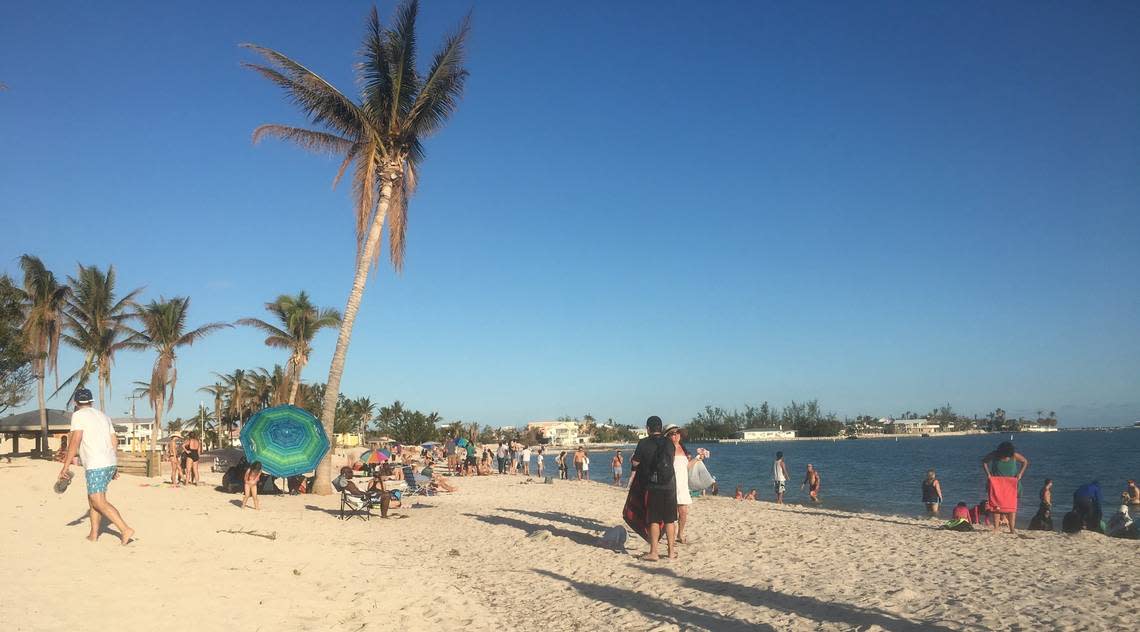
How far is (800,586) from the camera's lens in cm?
733

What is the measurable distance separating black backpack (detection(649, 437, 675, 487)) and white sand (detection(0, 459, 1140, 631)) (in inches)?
41.3

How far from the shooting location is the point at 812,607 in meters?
6.39

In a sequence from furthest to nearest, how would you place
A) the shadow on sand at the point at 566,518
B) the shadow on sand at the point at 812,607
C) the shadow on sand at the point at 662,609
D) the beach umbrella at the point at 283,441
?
the beach umbrella at the point at 283,441 → the shadow on sand at the point at 566,518 → the shadow on sand at the point at 662,609 → the shadow on sand at the point at 812,607

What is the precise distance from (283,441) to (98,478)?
7712 millimetres

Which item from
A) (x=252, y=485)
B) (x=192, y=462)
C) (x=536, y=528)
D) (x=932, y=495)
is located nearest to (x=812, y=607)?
(x=536, y=528)

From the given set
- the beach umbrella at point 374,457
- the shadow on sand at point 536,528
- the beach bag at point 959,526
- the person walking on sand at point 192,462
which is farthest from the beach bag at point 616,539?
the beach umbrella at point 374,457

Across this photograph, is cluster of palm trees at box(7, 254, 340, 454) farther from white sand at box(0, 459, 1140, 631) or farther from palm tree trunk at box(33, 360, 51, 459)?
white sand at box(0, 459, 1140, 631)

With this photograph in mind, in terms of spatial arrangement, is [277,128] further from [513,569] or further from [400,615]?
[400,615]

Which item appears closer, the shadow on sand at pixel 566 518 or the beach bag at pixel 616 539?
the beach bag at pixel 616 539

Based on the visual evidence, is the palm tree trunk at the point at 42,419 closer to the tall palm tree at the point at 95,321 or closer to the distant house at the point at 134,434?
the tall palm tree at the point at 95,321

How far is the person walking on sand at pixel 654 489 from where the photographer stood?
333 inches

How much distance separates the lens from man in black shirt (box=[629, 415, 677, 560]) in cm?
848

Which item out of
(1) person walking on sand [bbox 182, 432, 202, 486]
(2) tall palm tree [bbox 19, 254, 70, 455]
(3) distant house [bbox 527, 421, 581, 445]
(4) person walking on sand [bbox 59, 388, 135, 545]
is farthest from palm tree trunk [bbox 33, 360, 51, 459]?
(3) distant house [bbox 527, 421, 581, 445]

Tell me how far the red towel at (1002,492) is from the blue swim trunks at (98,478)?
12458mm
